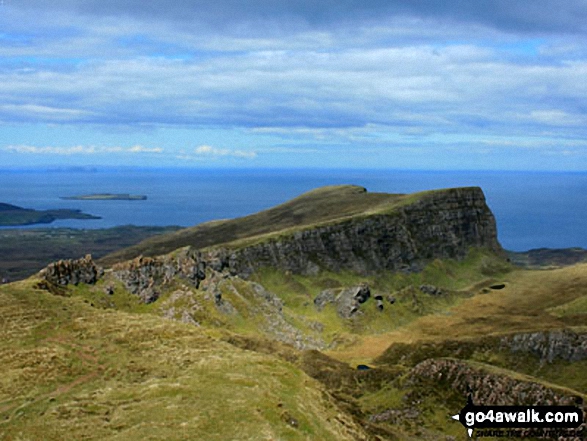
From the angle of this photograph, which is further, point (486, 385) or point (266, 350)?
point (266, 350)

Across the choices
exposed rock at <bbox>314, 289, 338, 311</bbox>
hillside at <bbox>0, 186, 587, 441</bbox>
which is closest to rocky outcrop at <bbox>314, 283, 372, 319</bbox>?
exposed rock at <bbox>314, 289, 338, 311</bbox>

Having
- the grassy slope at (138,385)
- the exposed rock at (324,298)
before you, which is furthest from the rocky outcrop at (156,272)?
the grassy slope at (138,385)

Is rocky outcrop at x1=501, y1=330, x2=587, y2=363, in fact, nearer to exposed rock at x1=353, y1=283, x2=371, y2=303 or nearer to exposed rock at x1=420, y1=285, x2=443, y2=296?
exposed rock at x1=353, y1=283, x2=371, y2=303

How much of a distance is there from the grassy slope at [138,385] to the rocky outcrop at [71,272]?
939 inches

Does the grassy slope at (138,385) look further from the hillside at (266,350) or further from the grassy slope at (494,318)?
the grassy slope at (494,318)

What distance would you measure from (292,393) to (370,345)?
8065 cm

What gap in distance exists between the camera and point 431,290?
615 feet

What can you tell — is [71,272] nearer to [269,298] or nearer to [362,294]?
[269,298]

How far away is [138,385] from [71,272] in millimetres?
68458

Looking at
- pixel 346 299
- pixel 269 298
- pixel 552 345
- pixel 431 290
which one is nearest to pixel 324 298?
pixel 346 299

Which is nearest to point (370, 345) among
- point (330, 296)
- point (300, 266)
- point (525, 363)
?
point (330, 296)

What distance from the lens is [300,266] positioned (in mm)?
191750

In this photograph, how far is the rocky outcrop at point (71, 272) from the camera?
388 ft

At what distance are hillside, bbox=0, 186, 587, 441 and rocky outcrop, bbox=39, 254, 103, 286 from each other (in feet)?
1.27
